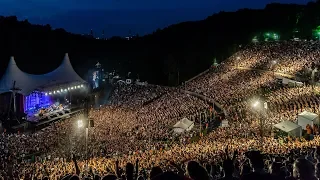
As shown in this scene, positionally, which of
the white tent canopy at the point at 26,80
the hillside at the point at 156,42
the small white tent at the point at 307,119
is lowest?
the small white tent at the point at 307,119

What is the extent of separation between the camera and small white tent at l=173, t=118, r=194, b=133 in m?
21.5

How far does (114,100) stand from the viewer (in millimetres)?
35031

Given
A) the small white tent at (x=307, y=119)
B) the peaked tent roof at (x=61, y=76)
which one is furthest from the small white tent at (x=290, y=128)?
the peaked tent roof at (x=61, y=76)

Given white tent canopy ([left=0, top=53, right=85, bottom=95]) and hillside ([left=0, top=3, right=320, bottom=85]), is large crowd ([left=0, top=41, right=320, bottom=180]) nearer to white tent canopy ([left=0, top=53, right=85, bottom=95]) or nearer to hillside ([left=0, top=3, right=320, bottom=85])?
white tent canopy ([left=0, top=53, right=85, bottom=95])

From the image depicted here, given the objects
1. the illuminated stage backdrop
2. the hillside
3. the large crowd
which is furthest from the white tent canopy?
the hillside

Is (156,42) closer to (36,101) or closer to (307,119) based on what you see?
(36,101)

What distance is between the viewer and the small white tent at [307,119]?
17797mm

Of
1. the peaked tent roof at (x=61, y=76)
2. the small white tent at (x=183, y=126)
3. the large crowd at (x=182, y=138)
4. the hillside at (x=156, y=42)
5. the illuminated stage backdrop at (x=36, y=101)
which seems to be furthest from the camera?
the hillside at (x=156, y=42)

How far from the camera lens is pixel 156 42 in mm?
74938

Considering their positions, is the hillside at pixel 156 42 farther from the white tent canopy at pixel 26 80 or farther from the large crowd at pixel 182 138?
the large crowd at pixel 182 138

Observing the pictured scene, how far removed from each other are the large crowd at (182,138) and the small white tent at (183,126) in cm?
37

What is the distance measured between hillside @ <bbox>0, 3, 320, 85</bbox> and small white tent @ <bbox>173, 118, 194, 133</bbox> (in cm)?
3640

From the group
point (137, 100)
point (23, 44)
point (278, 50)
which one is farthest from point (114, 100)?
point (23, 44)

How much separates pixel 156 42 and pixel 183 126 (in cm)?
5447
